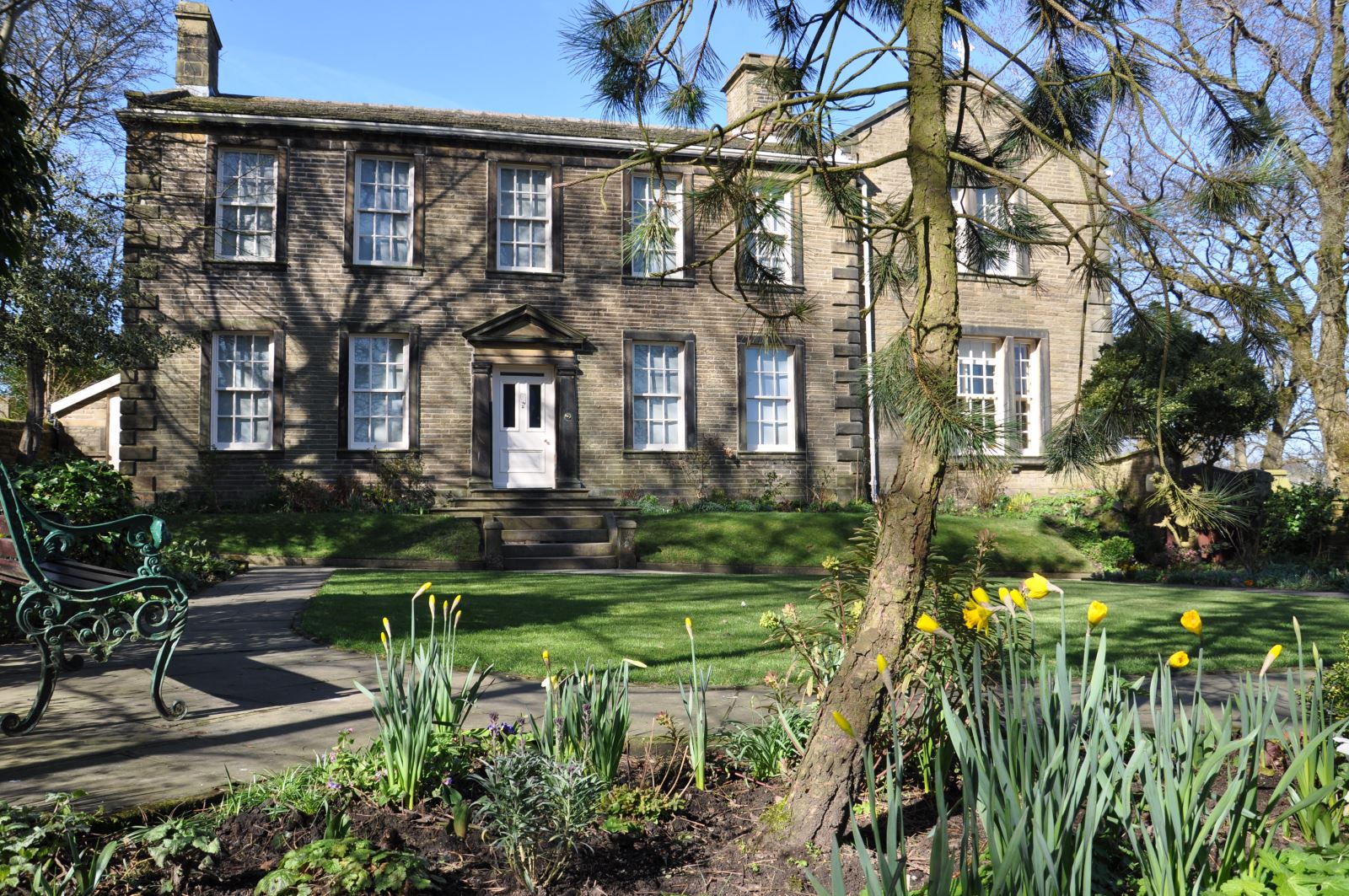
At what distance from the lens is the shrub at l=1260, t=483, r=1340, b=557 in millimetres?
15477

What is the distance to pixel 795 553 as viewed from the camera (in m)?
14.1

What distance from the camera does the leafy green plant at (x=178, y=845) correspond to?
243 cm

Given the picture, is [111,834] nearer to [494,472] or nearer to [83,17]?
[494,472]

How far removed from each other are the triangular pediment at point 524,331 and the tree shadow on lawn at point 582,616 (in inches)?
255

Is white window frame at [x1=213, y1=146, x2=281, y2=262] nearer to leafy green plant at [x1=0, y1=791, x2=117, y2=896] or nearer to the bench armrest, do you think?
the bench armrest

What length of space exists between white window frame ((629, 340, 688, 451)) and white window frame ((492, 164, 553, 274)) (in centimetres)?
230

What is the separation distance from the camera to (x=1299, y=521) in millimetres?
15500

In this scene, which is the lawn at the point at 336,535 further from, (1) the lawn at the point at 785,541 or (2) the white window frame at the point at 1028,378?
(2) the white window frame at the point at 1028,378

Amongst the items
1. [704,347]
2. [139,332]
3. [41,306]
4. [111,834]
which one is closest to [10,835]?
[111,834]

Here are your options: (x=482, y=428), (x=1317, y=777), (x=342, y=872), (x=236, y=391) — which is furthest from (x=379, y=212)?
(x=1317, y=777)

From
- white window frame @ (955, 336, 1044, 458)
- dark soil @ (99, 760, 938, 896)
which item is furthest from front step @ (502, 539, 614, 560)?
dark soil @ (99, 760, 938, 896)

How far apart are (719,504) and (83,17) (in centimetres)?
1355

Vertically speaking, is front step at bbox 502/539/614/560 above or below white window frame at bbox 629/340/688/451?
below

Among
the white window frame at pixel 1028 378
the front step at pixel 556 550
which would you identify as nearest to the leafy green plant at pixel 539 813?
the front step at pixel 556 550
